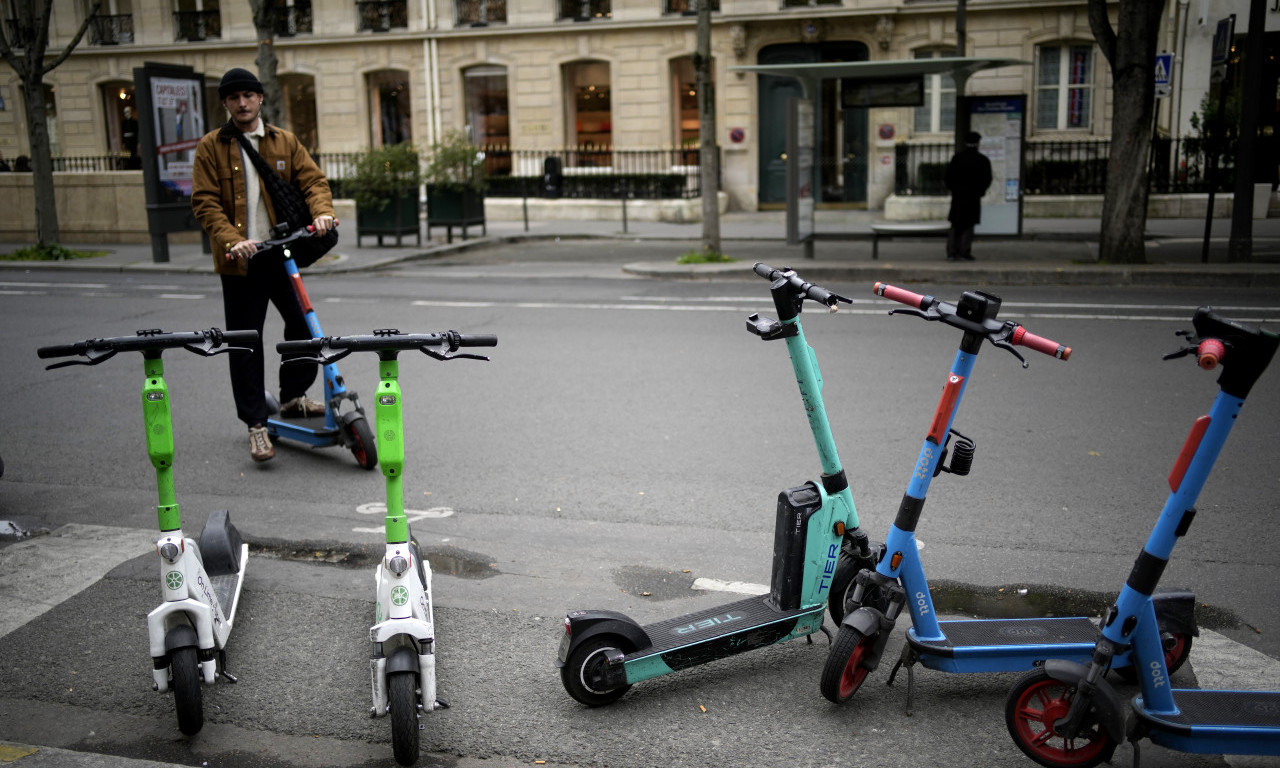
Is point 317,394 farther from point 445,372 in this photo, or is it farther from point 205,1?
point 205,1

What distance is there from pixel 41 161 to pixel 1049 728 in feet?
64.2

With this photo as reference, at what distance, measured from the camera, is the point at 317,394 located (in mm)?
8078

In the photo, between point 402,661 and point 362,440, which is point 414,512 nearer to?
point 362,440

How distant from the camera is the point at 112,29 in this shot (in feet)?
105

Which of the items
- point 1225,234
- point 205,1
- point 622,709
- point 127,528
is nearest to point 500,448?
point 127,528

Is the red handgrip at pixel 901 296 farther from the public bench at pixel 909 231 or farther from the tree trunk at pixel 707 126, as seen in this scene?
the public bench at pixel 909 231

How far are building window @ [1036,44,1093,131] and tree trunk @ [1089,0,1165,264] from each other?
460 inches

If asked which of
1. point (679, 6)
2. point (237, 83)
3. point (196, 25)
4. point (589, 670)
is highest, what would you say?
point (196, 25)

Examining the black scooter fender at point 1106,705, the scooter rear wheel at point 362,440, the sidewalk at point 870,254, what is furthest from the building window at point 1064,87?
the black scooter fender at point 1106,705

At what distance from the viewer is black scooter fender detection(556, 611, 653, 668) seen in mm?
3496

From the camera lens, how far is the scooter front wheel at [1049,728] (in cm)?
309

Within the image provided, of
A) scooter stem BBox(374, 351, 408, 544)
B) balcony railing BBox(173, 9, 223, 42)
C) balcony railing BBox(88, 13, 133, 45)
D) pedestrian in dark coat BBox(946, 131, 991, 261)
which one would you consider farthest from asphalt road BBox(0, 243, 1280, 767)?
balcony railing BBox(88, 13, 133, 45)

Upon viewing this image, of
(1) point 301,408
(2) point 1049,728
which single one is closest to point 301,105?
(1) point 301,408

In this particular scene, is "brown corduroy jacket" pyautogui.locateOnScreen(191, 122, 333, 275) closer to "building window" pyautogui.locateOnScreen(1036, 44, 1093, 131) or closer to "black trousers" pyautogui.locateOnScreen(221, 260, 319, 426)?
"black trousers" pyautogui.locateOnScreen(221, 260, 319, 426)
